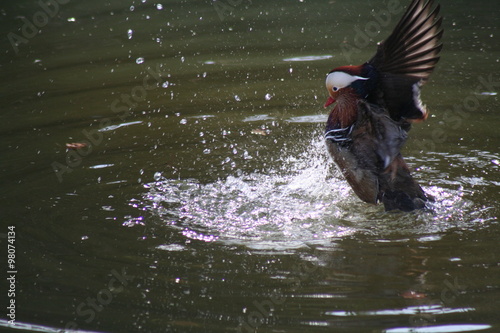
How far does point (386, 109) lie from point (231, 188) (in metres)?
1.32

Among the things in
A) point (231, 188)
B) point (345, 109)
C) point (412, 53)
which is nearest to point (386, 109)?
point (345, 109)

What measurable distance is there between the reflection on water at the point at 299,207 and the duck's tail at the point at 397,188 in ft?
0.28

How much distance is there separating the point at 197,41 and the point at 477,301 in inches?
240

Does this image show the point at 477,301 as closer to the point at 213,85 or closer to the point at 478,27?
the point at 213,85

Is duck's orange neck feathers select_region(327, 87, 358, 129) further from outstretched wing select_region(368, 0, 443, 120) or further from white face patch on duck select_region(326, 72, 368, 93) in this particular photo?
outstretched wing select_region(368, 0, 443, 120)

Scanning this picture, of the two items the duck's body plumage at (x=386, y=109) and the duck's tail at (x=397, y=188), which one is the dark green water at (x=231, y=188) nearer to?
the duck's tail at (x=397, y=188)

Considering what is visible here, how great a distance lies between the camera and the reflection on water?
4.33 m

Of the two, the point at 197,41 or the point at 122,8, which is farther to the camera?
the point at 122,8

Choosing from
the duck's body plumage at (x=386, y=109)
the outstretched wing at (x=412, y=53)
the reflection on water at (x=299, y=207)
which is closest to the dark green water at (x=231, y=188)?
the reflection on water at (x=299, y=207)

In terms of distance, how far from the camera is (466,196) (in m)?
4.77

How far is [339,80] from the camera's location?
4430 millimetres

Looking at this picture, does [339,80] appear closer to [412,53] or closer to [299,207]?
[412,53]

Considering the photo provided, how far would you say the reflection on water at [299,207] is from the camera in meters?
4.33

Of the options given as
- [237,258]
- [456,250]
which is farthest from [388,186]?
[237,258]
